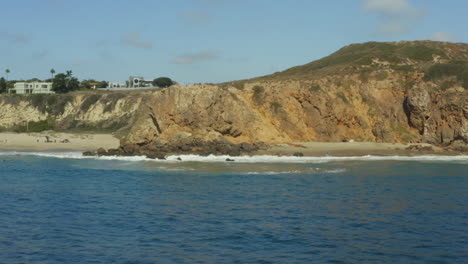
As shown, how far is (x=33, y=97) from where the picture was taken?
9838 centimetres

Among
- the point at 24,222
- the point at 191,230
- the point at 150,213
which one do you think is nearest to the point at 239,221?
the point at 191,230

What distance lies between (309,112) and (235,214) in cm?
3774

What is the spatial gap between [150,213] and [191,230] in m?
3.89

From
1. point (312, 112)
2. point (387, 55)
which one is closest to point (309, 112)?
point (312, 112)

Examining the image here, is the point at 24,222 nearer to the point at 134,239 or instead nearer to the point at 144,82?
the point at 134,239

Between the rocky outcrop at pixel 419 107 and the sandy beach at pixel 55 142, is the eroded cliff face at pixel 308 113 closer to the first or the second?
the rocky outcrop at pixel 419 107

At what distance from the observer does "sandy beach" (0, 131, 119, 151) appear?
6262 cm

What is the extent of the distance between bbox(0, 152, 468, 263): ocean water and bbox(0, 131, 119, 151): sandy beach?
21.6 meters

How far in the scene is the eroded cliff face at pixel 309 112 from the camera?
176ft

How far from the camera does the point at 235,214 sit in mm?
23547

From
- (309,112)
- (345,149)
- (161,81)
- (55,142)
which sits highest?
(161,81)

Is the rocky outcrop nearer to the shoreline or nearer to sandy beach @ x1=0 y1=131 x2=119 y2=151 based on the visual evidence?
the shoreline

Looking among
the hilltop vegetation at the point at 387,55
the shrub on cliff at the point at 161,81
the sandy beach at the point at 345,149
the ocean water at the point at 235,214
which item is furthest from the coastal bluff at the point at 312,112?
the shrub on cliff at the point at 161,81

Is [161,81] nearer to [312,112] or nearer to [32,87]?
[32,87]
